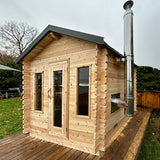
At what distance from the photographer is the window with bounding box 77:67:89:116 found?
2344 mm

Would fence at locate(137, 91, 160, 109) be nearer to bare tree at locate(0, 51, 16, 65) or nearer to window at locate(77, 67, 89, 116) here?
window at locate(77, 67, 89, 116)

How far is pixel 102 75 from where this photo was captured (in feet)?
7.36

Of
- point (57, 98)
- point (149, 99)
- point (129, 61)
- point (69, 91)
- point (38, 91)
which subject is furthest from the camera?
point (149, 99)

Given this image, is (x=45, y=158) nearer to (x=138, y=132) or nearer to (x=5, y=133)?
(x=5, y=133)

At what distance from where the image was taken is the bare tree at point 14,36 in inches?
460

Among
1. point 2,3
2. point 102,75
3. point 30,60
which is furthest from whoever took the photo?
point 2,3

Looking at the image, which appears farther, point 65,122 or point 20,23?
point 20,23

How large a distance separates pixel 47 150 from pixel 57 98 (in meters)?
1.24

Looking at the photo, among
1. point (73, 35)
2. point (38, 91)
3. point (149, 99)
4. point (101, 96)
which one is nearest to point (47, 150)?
point (38, 91)

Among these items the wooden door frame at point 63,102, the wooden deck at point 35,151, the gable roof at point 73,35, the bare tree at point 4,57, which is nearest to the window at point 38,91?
the wooden door frame at point 63,102

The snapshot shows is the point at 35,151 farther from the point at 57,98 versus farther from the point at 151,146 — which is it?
the point at 151,146

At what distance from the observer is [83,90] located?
7.88ft

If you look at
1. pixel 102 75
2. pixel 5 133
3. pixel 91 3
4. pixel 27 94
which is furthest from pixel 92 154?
pixel 91 3

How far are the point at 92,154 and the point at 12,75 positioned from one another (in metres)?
10.8
